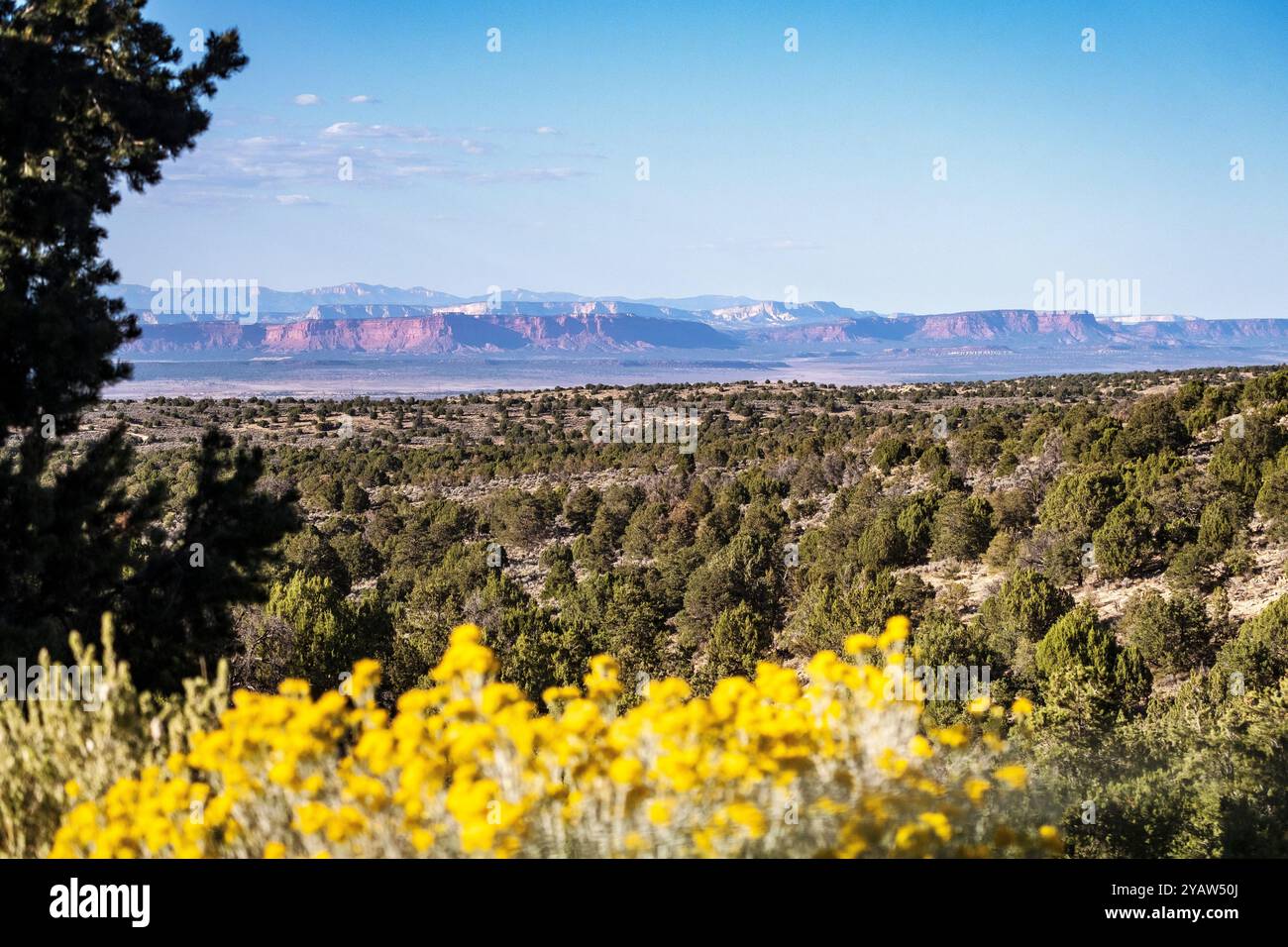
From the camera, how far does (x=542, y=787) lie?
9.23ft

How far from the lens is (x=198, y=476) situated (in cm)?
678

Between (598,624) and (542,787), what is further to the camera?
(598,624)

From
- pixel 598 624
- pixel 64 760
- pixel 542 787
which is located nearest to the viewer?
pixel 542 787

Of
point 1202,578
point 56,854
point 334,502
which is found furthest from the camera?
point 334,502

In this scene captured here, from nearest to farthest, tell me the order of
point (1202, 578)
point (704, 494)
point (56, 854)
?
1. point (56, 854)
2. point (1202, 578)
3. point (704, 494)

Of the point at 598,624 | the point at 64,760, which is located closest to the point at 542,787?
the point at 64,760

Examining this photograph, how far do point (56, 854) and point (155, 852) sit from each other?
0.82 ft

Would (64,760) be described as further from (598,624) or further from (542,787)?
(598,624)

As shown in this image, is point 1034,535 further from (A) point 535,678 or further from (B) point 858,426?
(B) point 858,426

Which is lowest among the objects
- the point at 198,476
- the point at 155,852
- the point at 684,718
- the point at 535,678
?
the point at 535,678

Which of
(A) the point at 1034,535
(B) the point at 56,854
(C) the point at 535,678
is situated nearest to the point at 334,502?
(C) the point at 535,678

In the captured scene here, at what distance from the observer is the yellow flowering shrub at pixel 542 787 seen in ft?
8.62

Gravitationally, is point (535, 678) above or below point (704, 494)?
below

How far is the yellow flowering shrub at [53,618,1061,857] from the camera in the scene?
263 cm
